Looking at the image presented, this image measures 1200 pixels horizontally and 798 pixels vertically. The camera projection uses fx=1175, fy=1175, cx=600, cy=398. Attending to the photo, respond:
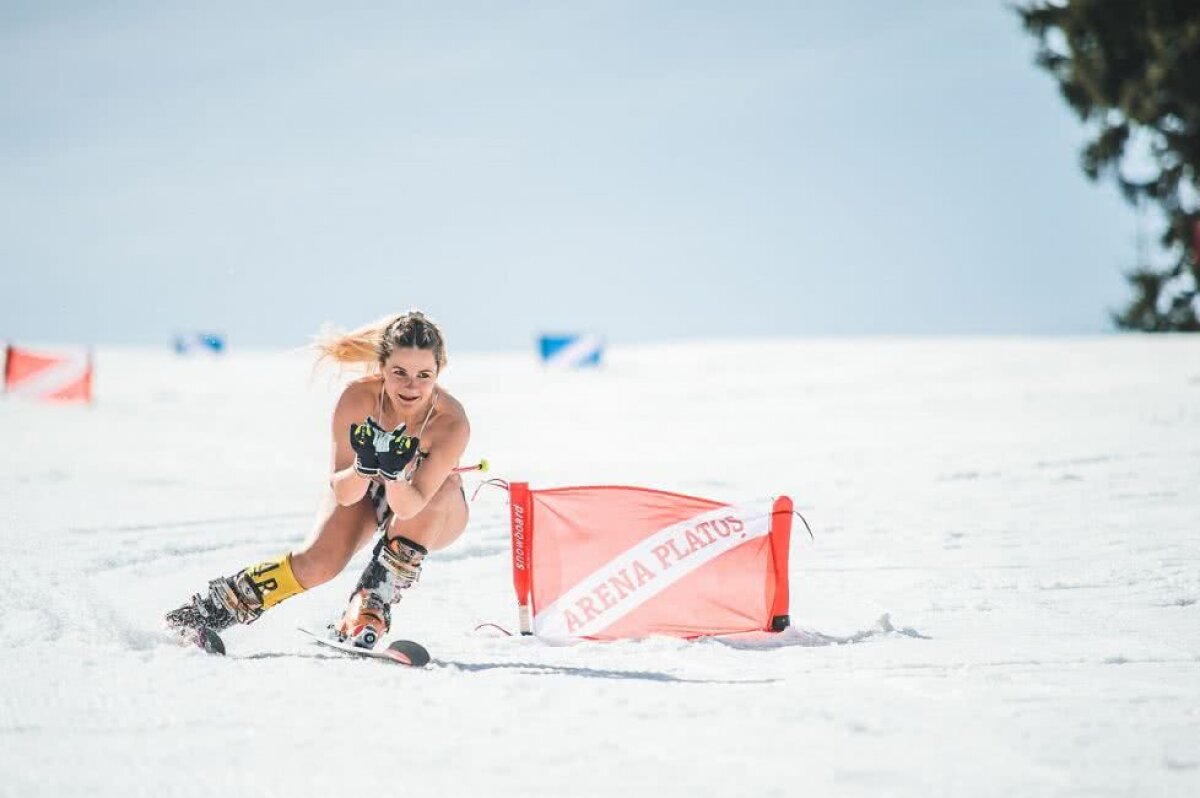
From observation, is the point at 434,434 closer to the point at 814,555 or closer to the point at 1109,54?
the point at 814,555

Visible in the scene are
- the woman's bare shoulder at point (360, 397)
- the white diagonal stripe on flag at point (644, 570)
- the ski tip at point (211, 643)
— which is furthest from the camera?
the white diagonal stripe on flag at point (644, 570)

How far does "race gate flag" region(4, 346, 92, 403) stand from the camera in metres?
17.6

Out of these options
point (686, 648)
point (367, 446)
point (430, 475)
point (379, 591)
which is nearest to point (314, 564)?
point (379, 591)

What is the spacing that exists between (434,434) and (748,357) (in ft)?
72.1

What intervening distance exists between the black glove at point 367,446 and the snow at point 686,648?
67 centimetres

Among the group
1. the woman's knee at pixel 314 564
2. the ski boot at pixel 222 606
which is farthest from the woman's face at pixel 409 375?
the ski boot at pixel 222 606

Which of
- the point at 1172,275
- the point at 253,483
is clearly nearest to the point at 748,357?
the point at 1172,275

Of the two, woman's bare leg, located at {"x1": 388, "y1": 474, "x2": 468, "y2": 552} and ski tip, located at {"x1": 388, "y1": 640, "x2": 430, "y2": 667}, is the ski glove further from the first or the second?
ski tip, located at {"x1": 388, "y1": 640, "x2": 430, "y2": 667}

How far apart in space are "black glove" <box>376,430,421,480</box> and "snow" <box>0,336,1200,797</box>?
665 millimetres

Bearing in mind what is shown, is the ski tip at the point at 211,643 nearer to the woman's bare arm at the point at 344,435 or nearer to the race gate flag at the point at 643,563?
the woman's bare arm at the point at 344,435

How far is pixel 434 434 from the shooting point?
4406mm

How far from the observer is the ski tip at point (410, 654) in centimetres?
400

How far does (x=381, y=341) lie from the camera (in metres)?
4.44

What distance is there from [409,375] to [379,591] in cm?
80
